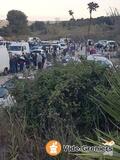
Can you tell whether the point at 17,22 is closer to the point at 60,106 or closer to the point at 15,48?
the point at 15,48

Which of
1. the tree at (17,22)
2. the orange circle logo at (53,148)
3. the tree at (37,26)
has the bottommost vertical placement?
the tree at (37,26)

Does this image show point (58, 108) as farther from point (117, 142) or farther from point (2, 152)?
point (117, 142)

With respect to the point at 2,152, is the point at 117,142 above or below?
above

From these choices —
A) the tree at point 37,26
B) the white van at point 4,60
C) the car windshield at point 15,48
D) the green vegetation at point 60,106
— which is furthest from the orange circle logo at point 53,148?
the tree at point 37,26

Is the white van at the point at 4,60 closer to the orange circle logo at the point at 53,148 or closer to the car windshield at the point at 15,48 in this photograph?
the car windshield at the point at 15,48

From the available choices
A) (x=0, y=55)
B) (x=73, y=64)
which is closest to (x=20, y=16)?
(x=0, y=55)

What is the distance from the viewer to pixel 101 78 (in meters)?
6.28

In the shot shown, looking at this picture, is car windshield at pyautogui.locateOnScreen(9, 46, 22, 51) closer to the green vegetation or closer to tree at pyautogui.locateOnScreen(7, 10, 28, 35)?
the green vegetation

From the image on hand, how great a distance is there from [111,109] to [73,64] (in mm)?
2139

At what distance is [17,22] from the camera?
101312 millimetres

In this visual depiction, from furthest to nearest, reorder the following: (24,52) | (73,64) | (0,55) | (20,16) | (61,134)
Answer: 1. (20,16)
2. (24,52)
3. (0,55)
4. (73,64)
5. (61,134)

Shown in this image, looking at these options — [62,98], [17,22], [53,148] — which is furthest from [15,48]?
[17,22]

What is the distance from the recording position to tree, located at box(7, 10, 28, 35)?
101 meters

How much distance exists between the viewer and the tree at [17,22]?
331 ft
